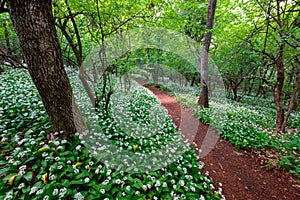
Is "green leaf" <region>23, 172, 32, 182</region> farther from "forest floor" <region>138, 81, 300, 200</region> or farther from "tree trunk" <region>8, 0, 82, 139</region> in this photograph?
"forest floor" <region>138, 81, 300, 200</region>

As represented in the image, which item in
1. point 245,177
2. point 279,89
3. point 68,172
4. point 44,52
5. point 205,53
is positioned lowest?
point 245,177

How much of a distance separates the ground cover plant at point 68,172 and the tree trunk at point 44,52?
650 millimetres

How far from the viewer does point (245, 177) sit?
389 centimetres

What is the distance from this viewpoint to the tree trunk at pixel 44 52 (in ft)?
6.84

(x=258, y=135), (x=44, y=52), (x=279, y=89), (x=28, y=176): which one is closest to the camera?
(x=28, y=176)

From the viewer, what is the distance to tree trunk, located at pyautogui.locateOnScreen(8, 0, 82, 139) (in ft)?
6.84

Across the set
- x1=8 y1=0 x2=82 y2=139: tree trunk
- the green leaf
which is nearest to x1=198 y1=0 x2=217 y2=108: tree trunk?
x1=8 y1=0 x2=82 y2=139: tree trunk

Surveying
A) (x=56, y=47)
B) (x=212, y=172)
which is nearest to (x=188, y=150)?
(x=212, y=172)

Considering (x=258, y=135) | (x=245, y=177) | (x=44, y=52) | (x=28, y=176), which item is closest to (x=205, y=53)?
(x=258, y=135)

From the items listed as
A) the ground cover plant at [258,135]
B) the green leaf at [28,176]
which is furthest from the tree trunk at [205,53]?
the green leaf at [28,176]

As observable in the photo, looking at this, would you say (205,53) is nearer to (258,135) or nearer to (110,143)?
(258,135)

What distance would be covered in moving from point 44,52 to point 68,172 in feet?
6.69

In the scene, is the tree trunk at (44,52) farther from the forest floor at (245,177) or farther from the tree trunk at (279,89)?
the tree trunk at (279,89)

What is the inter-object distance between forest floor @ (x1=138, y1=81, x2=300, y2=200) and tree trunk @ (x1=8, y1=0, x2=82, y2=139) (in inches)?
156
